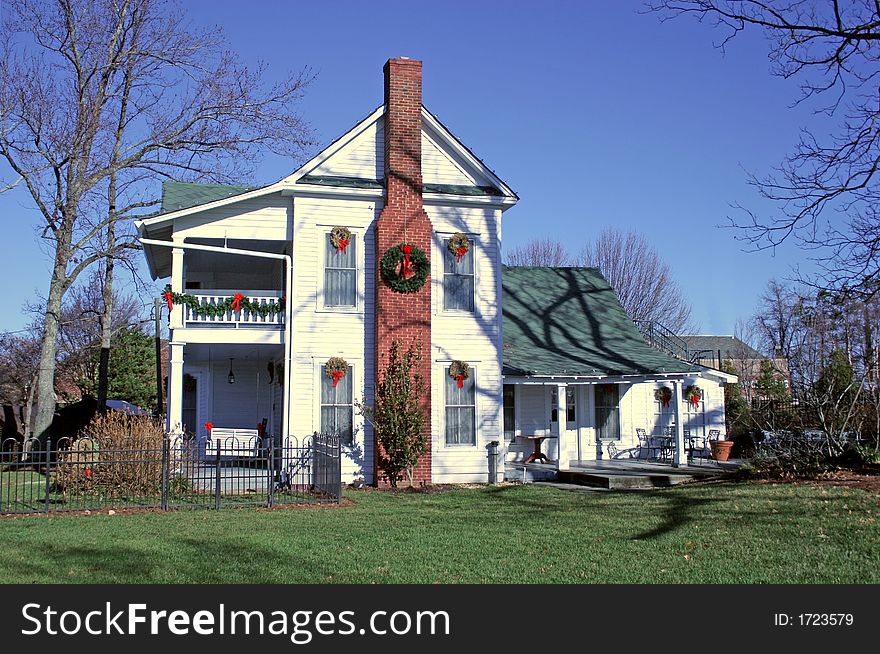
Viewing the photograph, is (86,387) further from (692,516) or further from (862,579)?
(862,579)

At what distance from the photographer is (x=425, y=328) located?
19.2 meters

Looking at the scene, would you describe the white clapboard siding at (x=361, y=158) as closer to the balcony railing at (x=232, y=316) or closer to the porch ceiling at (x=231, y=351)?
the balcony railing at (x=232, y=316)

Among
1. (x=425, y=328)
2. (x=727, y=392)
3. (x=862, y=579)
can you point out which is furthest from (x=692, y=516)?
(x=727, y=392)

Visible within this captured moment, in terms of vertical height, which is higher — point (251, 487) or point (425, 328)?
point (425, 328)

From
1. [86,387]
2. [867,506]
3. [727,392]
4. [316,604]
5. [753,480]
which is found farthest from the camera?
[86,387]

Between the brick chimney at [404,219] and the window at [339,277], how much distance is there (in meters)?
0.61

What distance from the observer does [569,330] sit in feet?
79.0

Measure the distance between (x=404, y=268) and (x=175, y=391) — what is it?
558 cm

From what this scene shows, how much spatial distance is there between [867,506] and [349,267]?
37.6ft

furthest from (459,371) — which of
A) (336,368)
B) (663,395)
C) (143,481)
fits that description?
(663,395)

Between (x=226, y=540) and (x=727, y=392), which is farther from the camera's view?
(x=727, y=392)

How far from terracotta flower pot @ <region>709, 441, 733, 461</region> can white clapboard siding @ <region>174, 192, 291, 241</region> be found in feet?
43.8

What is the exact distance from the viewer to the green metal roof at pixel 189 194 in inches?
800

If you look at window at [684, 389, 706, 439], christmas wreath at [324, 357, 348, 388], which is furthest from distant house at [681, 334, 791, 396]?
christmas wreath at [324, 357, 348, 388]
